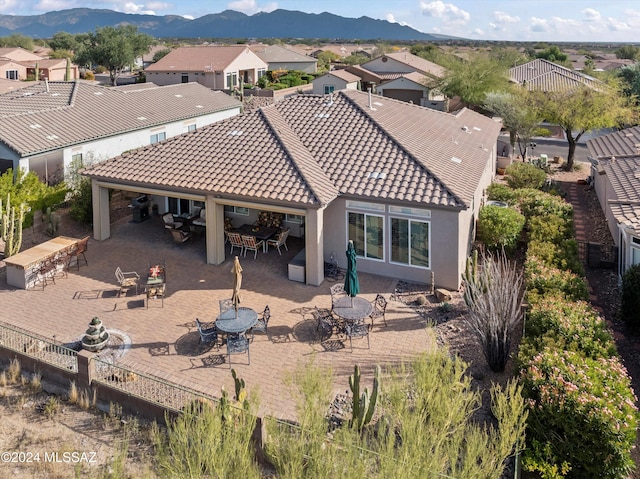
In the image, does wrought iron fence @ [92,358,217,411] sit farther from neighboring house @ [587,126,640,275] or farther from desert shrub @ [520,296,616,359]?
neighboring house @ [587,126,640,275]

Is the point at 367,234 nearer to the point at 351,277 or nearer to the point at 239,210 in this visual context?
the point at 351,277

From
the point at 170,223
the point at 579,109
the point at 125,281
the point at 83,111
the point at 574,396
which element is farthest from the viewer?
the point at 579,109

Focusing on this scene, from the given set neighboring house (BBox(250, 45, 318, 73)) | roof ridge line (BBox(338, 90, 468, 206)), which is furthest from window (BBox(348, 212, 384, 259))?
neighboring house (BBox(250, 45, 318, 73))

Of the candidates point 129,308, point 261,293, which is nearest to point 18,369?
point 129,308

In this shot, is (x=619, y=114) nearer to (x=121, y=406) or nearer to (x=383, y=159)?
(x=383, y=159)

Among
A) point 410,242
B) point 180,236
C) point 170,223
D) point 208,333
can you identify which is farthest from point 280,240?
point 208,333

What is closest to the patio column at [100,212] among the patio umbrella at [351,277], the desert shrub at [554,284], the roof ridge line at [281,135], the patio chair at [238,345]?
the roof ridge line at [281,135]

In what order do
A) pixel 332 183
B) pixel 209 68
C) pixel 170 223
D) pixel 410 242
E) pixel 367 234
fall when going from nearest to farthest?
pixel 410 242
pixel 367 234
pixel 332 183
pixel 170 223
pixel 209 68
